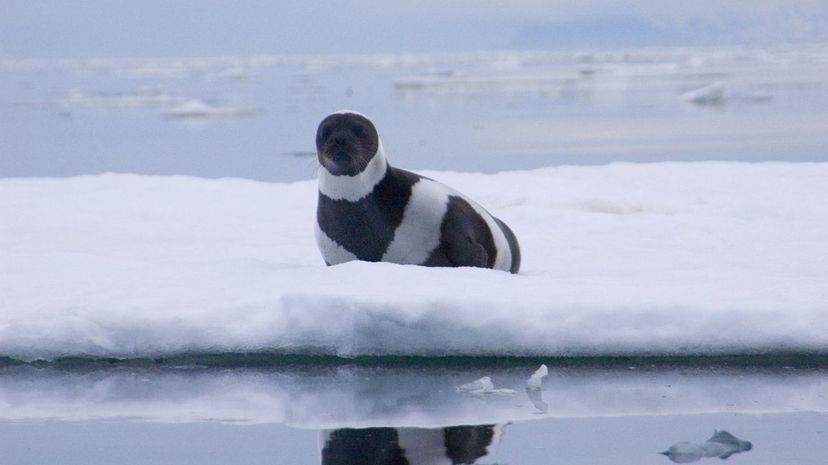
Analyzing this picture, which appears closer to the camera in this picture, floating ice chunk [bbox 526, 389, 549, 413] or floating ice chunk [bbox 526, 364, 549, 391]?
floating ice chunk [bbox 526, 389, 549, 413]

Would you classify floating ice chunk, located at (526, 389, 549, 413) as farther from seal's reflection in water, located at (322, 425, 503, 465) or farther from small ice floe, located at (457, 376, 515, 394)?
seal's reflection in water, located at (322, 425, 503, 465)

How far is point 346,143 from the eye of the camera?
4.52 m

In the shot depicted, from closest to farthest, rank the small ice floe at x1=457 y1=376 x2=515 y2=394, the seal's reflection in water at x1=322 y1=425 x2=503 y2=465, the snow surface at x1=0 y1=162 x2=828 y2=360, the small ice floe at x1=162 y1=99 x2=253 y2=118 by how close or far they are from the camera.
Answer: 1. the seal's reflection in water at x1=322 y1=425 x2=503 y2=465
2. the small ice floe at x1=457 y1=376 x2=515 y2=394
3. the snow surface at x1=0 y1=162 x2=828 y2=360
4. the small ice floe at x1=162 y1=99 x2=253 y2=118

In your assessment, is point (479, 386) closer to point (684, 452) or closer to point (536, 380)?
point (536, 380)

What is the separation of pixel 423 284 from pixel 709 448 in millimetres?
1320

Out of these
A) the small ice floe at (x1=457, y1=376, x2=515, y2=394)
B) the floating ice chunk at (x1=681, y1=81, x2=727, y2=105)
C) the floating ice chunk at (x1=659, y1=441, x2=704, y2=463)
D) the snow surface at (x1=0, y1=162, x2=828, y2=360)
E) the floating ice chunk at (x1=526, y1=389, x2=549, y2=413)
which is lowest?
the floating ice chunk at (x1=659, y1=441, x2=704, y2=463)

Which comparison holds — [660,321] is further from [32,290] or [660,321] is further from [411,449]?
[32,290]

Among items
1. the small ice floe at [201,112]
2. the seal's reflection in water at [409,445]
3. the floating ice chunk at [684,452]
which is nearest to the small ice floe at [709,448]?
the floating ice chunk at [684,452]

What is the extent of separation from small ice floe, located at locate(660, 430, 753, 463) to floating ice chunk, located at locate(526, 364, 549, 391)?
1.83ft

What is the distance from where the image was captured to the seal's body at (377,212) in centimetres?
452

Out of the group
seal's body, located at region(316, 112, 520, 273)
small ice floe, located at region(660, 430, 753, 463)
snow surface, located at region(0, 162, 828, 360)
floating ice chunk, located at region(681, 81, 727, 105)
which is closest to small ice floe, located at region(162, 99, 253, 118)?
floating ice chunk, located at region(681, 81, 727, 105)

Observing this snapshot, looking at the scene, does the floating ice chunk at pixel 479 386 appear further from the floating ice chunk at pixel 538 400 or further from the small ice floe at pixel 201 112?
the small ice floe at pixel 201 112

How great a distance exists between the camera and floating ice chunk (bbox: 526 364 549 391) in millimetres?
3254

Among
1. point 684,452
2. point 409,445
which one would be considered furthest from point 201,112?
point 684,452
